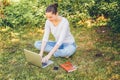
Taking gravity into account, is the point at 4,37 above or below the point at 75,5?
below

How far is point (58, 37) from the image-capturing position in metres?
5.93

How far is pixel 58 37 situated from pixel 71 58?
58 cm

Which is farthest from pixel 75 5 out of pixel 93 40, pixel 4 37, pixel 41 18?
pixel 4 37

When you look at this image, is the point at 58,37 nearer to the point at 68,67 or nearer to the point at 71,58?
the point at 71,58

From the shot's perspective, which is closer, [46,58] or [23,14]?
[46,58]

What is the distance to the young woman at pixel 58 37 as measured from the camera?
5469mm

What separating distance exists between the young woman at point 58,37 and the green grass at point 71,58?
24 centimetres

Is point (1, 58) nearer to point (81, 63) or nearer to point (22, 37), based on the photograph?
point (22, 37)

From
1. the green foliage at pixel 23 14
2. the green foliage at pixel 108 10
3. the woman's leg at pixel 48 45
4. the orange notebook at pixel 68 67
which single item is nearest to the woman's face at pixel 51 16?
the woman's leg at pixel 48 45

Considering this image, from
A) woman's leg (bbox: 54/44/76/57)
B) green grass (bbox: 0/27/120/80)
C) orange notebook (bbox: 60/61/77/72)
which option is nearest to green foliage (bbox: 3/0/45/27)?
green grass (bbox: 0/27/120/80)

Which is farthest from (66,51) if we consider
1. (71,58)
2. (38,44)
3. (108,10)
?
(108,10)

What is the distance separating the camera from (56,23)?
5.74 m

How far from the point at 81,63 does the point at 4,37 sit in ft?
8.37

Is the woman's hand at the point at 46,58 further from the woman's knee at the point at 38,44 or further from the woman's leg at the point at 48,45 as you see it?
the woman's knee at the point at 38,44
